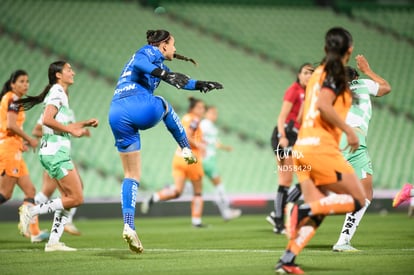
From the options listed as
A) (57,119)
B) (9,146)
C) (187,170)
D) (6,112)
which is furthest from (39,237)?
(187,170)

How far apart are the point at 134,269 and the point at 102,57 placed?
56.3ft

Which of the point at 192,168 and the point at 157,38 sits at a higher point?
the point at 157,38

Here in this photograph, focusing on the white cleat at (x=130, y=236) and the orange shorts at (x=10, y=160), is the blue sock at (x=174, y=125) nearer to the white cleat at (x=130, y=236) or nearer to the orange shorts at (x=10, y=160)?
the white cleat at (x=130, y=236)

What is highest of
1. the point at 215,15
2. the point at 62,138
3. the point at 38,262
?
the point at 215,15

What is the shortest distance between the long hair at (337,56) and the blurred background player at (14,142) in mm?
5795

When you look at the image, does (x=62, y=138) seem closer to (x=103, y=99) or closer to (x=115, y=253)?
(x=115, y=253)

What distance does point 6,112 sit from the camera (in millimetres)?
11695

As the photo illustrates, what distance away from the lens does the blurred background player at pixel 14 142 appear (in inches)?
454

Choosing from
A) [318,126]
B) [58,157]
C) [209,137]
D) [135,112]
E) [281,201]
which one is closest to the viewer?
[318,126]

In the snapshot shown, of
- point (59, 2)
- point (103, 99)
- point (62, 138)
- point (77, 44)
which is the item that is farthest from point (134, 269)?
point (59, 2)

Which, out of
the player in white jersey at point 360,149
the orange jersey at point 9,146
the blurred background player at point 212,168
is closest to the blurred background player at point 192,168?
the blurred background player at point 212,168

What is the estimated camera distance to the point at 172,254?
909 centimetres

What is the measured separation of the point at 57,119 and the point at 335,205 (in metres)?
4.46

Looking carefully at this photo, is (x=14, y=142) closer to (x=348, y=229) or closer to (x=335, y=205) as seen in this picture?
(x=348, y=229)
